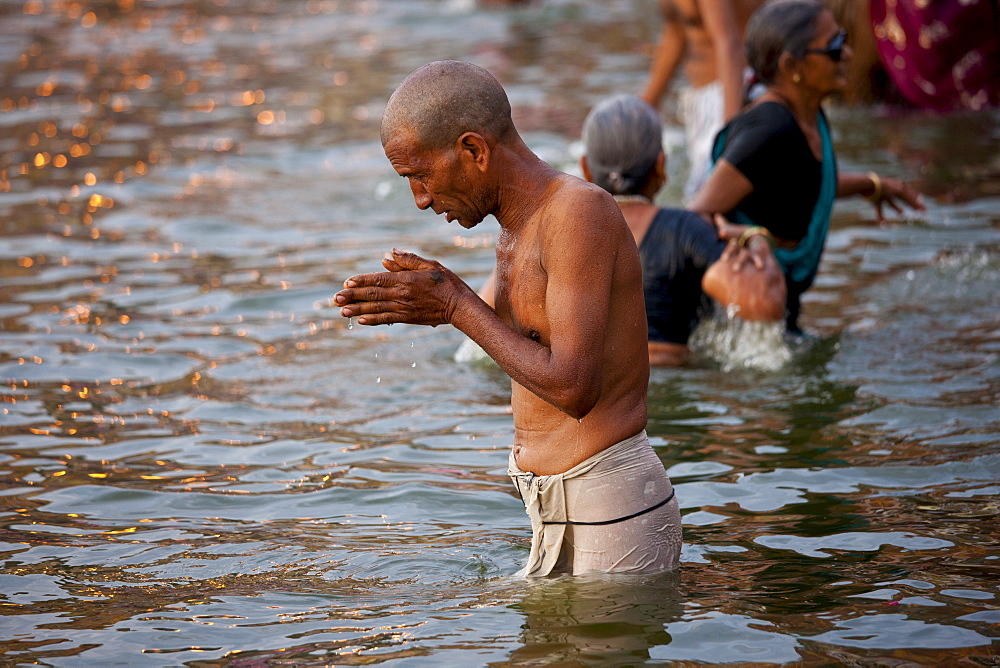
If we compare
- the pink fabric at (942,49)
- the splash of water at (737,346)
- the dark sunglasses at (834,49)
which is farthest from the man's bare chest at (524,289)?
the pink fabric at (942,49)

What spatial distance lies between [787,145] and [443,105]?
3019 mm

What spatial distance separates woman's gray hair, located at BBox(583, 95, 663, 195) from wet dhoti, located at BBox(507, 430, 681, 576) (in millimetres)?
2029

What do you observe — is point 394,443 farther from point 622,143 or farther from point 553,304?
point 553,304

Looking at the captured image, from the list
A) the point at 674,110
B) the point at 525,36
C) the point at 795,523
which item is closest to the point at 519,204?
the point at 795,523

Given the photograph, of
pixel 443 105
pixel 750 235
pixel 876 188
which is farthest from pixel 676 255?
pixel 443 105

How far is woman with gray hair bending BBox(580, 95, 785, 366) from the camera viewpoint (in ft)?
17.5

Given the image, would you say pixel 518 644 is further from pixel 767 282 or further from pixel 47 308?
pixel 47 308

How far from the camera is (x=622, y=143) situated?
532cm

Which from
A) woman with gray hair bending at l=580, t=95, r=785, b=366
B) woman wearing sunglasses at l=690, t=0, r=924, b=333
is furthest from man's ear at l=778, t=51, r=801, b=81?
woman with gray hair bending at l=580, t=95, r=785, b=366

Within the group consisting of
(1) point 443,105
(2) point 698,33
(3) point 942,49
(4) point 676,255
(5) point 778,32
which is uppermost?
(3) point 942,49

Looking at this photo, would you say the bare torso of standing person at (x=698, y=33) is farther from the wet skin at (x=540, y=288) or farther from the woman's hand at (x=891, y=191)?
the wet skin at (x=540, y=288)

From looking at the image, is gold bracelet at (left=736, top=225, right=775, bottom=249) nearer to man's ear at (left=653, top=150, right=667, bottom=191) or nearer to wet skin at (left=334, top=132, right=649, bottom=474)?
man's ear at (left=653, top=150, right=667, bottom=191)

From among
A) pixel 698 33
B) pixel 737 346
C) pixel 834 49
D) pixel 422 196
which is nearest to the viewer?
pixel 422 196

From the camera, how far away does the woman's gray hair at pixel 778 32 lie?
5.83m
